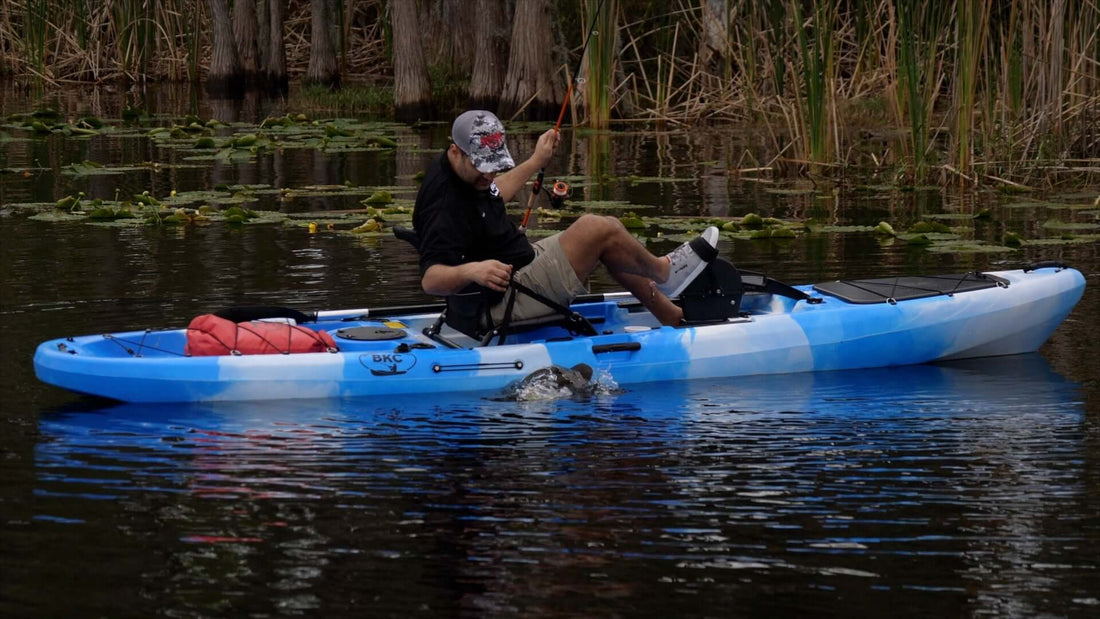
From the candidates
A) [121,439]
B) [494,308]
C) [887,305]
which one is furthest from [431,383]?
[887,305]

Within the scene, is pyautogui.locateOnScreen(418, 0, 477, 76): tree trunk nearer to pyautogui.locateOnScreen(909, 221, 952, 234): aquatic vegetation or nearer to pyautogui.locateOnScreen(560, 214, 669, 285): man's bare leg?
pyautogui.locateOnScreen(909, 221, 952, 234): aquatic vegetation

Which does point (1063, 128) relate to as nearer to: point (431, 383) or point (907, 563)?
point (431, 383)

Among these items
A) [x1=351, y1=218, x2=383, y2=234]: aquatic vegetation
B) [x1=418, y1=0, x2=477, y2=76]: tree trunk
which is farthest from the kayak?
[x1=418, y1=0, x2=477, y2=76]: tree trunk

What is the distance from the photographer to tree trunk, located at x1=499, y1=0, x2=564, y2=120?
18062 mm

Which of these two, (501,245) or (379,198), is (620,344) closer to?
(501,245)

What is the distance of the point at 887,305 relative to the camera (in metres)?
7.64

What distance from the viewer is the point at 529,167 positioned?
7469 mm

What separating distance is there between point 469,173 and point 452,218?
194 mm

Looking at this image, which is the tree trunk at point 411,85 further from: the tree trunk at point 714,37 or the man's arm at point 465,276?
the man's arm at point 465,276

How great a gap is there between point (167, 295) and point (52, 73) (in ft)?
58.4

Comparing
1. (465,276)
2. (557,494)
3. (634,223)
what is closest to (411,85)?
(634,223)

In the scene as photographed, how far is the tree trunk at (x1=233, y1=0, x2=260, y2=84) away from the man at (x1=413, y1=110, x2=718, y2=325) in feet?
57.0

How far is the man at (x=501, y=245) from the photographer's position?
6.91 metres

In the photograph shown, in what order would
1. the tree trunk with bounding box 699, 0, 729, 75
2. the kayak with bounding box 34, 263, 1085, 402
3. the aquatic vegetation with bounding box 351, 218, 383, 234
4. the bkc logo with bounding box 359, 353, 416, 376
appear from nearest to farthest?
the kayak with bounding box 34, 263, 1085, 402 < the bkc logo with bounding box 359, 353, 416, 376 < the aquatic vegetation with bounding box 351, 218, 383, 234 < the tree trunk with bounding box 699, 0, 729, 75
